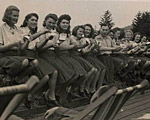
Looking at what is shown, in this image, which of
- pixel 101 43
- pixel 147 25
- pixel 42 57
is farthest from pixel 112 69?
pixel 147 25

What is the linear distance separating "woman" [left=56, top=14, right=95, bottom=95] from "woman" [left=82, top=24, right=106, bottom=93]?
0.43 metres

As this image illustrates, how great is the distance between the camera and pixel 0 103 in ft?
4.04

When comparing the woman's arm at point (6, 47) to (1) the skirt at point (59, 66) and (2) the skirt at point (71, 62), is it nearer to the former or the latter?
(1) the skirt at point (59, 66)

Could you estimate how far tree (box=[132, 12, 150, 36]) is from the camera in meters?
29.7

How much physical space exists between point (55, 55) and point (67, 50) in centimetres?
34

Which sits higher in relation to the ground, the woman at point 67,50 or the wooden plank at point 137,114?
the woman at point 67,50

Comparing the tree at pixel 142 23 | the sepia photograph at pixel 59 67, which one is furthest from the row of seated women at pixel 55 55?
the tree at pixel 142 23

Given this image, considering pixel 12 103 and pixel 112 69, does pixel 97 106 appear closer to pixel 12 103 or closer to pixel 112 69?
pixel 12 103

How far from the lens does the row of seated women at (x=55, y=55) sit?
4.01 m

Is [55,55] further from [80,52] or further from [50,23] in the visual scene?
[80,52]

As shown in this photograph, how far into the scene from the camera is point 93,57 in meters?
6.16

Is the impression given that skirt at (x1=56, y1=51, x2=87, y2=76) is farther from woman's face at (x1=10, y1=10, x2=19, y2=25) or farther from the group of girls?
woman's face at (x1=10, y1=10, x2=19, y2=25)

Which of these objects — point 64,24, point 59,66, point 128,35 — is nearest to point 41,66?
point 59,66

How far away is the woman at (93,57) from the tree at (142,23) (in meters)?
23.6
